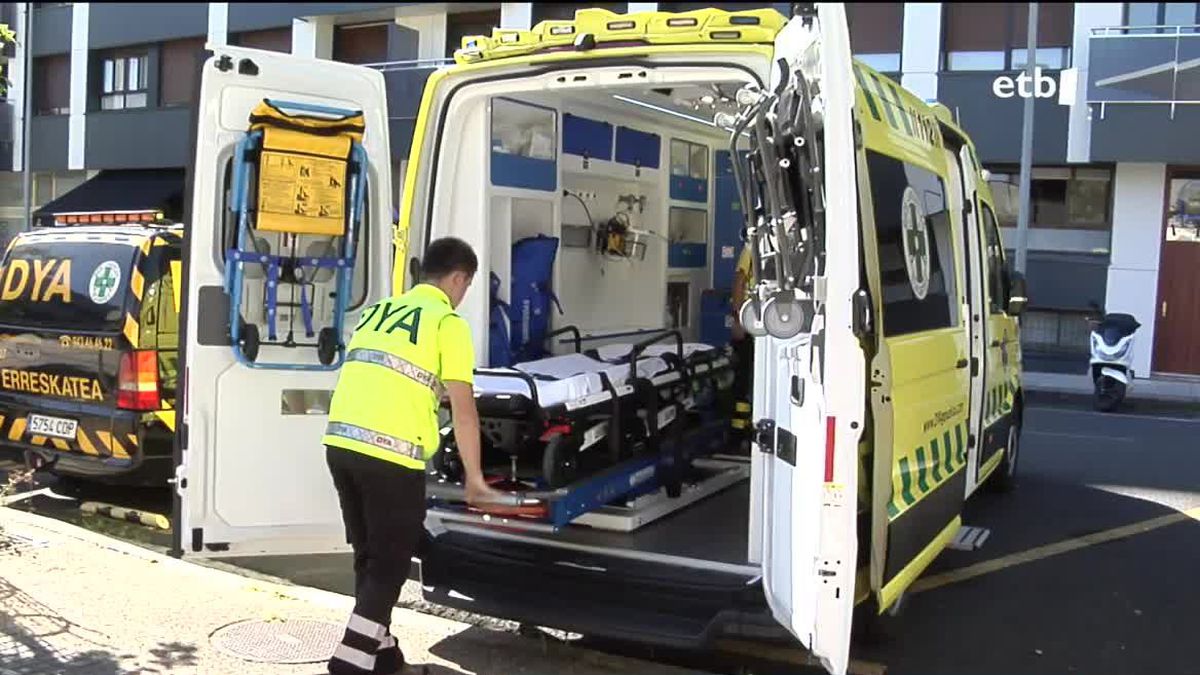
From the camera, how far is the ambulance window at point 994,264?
6988 mm

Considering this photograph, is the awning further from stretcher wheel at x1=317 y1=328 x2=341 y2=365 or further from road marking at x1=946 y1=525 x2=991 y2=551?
road marking at x1=946 y1=525 x2=991 y2=551

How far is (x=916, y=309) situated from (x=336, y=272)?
104 inches

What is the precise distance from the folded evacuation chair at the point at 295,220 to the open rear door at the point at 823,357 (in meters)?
2.24

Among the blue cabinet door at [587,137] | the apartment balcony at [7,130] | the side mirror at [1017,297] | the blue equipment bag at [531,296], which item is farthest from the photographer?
the apartment balcony at [7,130]

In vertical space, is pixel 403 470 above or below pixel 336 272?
below

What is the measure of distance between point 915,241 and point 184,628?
359cm

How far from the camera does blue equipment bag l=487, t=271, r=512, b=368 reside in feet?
19.2

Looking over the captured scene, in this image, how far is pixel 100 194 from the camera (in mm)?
27719

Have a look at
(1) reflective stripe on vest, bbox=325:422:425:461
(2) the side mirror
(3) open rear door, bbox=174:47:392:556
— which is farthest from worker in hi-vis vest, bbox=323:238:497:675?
(2) the side mirror

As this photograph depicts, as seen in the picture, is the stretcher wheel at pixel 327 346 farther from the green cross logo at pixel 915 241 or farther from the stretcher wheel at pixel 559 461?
the green cross logo at pixel 915 241

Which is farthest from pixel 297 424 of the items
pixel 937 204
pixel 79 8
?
pixel 79 8

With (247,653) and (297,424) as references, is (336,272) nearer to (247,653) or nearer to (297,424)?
(297,424)

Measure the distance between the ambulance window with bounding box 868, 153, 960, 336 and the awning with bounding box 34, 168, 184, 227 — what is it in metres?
23.4

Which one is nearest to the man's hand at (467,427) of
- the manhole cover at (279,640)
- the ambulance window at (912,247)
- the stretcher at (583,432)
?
the stretcher at (583,432)
